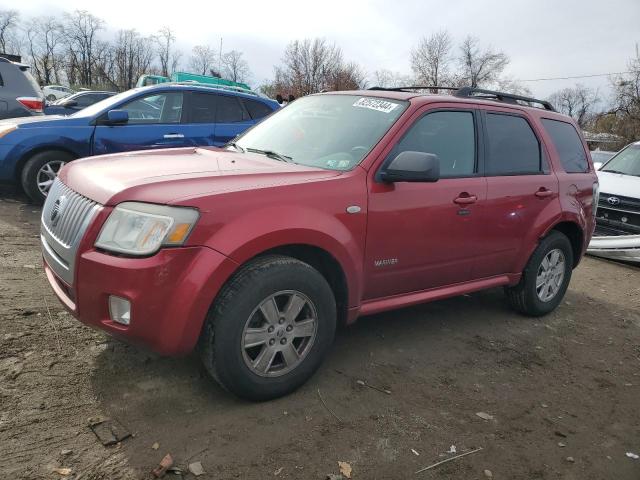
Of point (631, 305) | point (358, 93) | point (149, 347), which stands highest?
point (358, 93)

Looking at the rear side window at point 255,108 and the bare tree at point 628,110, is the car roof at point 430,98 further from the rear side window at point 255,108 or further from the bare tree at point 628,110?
the bare tree at point 628,110

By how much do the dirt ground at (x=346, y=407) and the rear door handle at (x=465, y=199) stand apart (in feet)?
3.62

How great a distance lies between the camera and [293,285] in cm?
289

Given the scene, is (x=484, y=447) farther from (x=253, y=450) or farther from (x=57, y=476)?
(x=57, y=476)

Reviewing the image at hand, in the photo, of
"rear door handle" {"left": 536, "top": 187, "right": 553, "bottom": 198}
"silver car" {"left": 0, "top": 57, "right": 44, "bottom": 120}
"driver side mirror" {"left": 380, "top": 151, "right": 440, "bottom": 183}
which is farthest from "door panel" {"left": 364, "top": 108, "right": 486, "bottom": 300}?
"silver car" {"left": 0, "top": 57, "right": 44, "bottom": 120}

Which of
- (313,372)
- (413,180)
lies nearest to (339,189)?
(413,180)

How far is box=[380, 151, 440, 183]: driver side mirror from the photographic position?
3.17m

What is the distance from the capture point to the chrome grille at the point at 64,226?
2682 mm

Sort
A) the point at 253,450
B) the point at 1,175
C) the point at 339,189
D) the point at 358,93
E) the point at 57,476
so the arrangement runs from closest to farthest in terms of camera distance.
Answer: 1. the point at 57,476
2. the point at 253,450
3. the point at 339,189
4. the point at 358,93
5. the point at 1,175

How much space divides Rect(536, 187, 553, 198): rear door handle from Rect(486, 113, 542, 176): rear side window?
0.17 metres

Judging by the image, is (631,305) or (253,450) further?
(631,305)

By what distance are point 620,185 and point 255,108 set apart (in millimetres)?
5553

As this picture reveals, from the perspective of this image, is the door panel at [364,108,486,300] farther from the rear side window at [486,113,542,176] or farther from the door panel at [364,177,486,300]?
the rear side window at [486,113,542,176]

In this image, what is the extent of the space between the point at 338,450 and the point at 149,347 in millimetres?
1061
